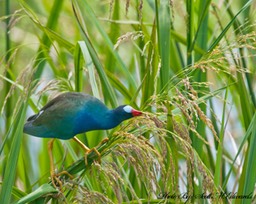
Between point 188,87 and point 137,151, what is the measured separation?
0.64 ft

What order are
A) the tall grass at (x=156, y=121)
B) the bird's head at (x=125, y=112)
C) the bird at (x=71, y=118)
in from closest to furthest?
the tall grass at (x=156, y=121), the bird's head at (x=125, y=112), the bird at (x=71, y=118)

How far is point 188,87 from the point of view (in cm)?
167

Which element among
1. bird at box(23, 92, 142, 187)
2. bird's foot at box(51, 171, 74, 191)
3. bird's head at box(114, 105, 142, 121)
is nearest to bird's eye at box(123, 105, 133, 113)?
bird's head at box(114, 105, 142, 121)

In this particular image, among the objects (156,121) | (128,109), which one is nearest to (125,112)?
(128,109)

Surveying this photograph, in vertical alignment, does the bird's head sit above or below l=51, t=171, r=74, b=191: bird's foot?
above

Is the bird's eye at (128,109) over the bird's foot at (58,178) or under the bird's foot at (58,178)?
over

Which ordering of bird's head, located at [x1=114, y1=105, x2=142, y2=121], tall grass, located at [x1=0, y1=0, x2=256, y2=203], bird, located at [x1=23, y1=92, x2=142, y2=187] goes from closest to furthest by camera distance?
tall grass, located at [x1=0, y1=0, x2=256, y2=203] → bird's head, located at [x1=114, y1=105, x2=142, y2=121] → bird, located at [x1=23, y1=92, x2=142, y2=187]

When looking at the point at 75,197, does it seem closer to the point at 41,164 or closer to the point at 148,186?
the point at 148,186

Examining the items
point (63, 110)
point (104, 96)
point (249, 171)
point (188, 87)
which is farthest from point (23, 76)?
point (249, 171)

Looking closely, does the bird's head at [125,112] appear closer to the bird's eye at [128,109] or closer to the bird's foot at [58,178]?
the bird's eye at [128,109]

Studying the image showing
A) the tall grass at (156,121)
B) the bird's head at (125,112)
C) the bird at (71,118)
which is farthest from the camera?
the bird at (71,118)

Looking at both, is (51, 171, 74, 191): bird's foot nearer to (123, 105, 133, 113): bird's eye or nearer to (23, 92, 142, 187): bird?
(23, 92, 142, 187): bird

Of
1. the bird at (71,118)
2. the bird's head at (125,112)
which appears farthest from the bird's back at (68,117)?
the bird's head at (125,112)

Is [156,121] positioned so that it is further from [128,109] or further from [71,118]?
[71,118]
